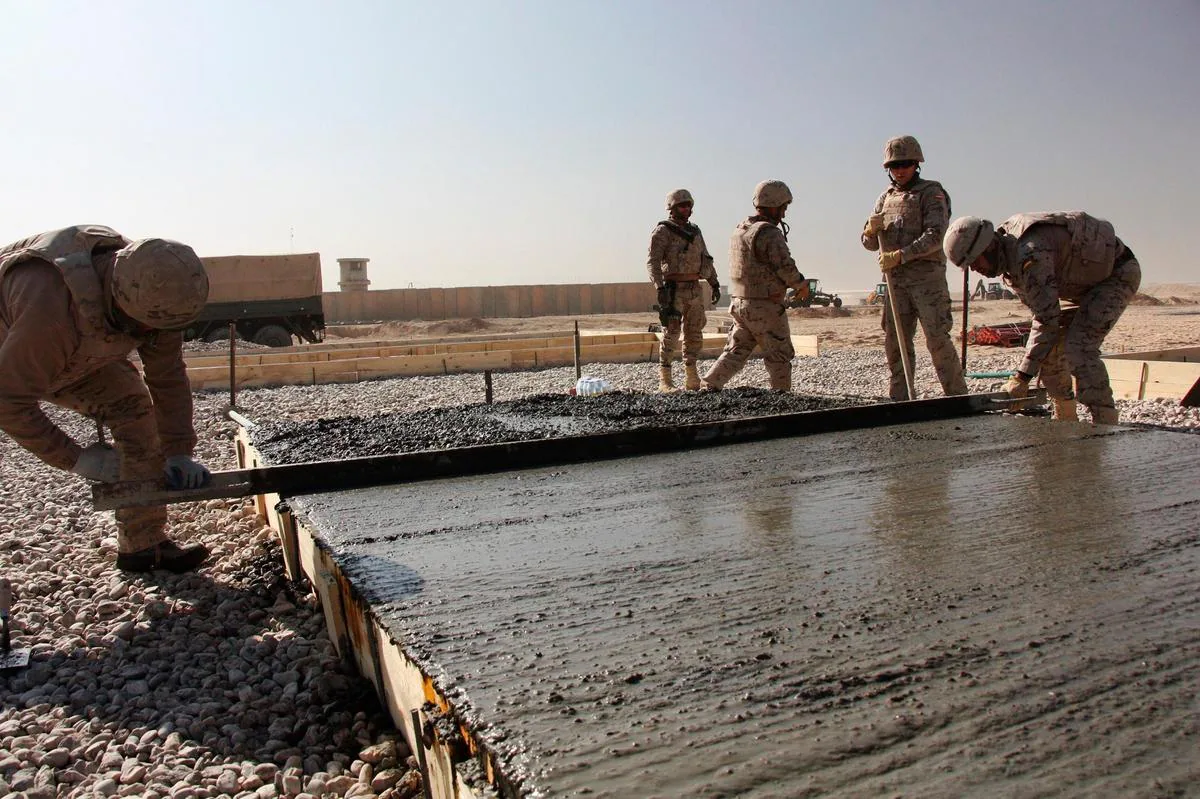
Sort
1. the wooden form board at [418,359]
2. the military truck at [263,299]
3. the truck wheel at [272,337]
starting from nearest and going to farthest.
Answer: the wooden form board at [418,359], the military truck at [263,299], the truck wheel at [272,337]

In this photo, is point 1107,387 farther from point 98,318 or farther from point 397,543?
point 98,318

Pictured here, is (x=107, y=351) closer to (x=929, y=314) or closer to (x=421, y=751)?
(x=421, y=751)

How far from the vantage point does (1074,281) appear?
213 inches

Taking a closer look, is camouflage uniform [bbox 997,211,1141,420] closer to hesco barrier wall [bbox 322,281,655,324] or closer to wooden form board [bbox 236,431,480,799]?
wooden form board [bbox 236,431,480,799]

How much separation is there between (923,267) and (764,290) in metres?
1.19

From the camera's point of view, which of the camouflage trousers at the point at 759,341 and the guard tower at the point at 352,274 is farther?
the guard tower at the point at 352,274

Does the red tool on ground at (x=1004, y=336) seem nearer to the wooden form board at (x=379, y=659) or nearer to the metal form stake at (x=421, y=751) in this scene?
the wooden form board at (x=379, y=659)

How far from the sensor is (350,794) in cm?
201

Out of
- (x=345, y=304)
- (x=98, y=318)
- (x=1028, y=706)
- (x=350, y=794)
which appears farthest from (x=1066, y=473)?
(x=345, y=304)

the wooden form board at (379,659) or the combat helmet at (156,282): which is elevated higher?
the combat helmet at (156,282)

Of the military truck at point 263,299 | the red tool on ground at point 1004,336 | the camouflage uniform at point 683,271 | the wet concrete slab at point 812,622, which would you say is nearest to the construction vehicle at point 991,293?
the red tool on ground at point 1004,336

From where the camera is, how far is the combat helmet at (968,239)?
5.25 m

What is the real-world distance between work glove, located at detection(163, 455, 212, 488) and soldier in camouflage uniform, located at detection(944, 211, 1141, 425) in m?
4.28

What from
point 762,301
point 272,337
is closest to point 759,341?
point 762,301
